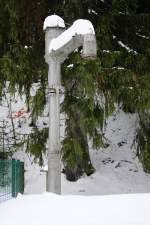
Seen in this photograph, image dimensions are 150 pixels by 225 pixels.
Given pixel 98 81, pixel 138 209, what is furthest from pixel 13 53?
pixel 138 209

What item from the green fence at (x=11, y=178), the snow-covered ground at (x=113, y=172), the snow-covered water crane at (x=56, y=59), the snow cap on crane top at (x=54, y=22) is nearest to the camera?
the snow-covered water crane at (x=56, y=59)

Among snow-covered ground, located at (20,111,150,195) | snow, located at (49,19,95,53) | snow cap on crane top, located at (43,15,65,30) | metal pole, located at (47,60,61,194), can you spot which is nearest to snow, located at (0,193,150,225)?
metal pole, located at (47,60,61,194)

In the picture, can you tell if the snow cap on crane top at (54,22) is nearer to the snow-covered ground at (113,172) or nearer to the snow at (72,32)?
the snow at (72,32)

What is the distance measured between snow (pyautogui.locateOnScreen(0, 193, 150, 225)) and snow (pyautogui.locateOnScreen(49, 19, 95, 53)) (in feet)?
5.96

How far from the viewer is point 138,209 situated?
Answer: 17.1 ft

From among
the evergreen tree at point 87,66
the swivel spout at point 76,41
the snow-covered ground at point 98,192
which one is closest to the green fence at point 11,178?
the snow-covered ground at point 98,192

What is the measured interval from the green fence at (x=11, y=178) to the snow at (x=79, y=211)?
61.9 inches

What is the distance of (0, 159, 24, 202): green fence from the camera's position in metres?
7.77

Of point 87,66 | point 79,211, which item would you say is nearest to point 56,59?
point 79,211

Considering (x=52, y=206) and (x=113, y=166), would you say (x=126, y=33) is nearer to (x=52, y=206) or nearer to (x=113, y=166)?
(x=113, y=166)

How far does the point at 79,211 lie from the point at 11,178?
3.06 meters

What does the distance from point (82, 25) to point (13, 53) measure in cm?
516

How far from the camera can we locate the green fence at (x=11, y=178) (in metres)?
7.77

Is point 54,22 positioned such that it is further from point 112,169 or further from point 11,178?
point 112,169
